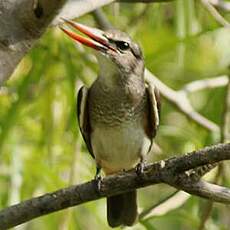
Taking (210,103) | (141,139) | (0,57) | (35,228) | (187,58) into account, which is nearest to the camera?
(0,57)

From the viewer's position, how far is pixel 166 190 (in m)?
4.20

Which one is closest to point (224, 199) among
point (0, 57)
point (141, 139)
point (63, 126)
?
point (0, 57)

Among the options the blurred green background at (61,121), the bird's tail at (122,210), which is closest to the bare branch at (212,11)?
the blurred green background at (61,121)

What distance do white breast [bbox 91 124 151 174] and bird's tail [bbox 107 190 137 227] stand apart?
17cm

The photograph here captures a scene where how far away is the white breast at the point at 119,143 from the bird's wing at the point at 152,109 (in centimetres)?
3

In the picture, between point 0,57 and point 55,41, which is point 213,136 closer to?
point 55,41

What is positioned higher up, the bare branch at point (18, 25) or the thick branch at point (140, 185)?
the bare branch at point (18, 25)

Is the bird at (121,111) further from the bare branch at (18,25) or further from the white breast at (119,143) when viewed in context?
the bare branch at (18,25)

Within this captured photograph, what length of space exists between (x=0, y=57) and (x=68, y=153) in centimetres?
138

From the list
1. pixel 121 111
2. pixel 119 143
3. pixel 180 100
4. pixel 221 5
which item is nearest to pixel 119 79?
pixel 121 111

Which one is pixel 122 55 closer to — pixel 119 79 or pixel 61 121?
pixel 119 79

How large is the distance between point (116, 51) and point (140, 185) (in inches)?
36.4

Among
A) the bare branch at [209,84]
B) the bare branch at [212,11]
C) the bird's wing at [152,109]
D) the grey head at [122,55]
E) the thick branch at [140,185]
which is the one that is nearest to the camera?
the thick branch at [140,185]

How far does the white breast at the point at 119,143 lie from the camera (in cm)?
297
